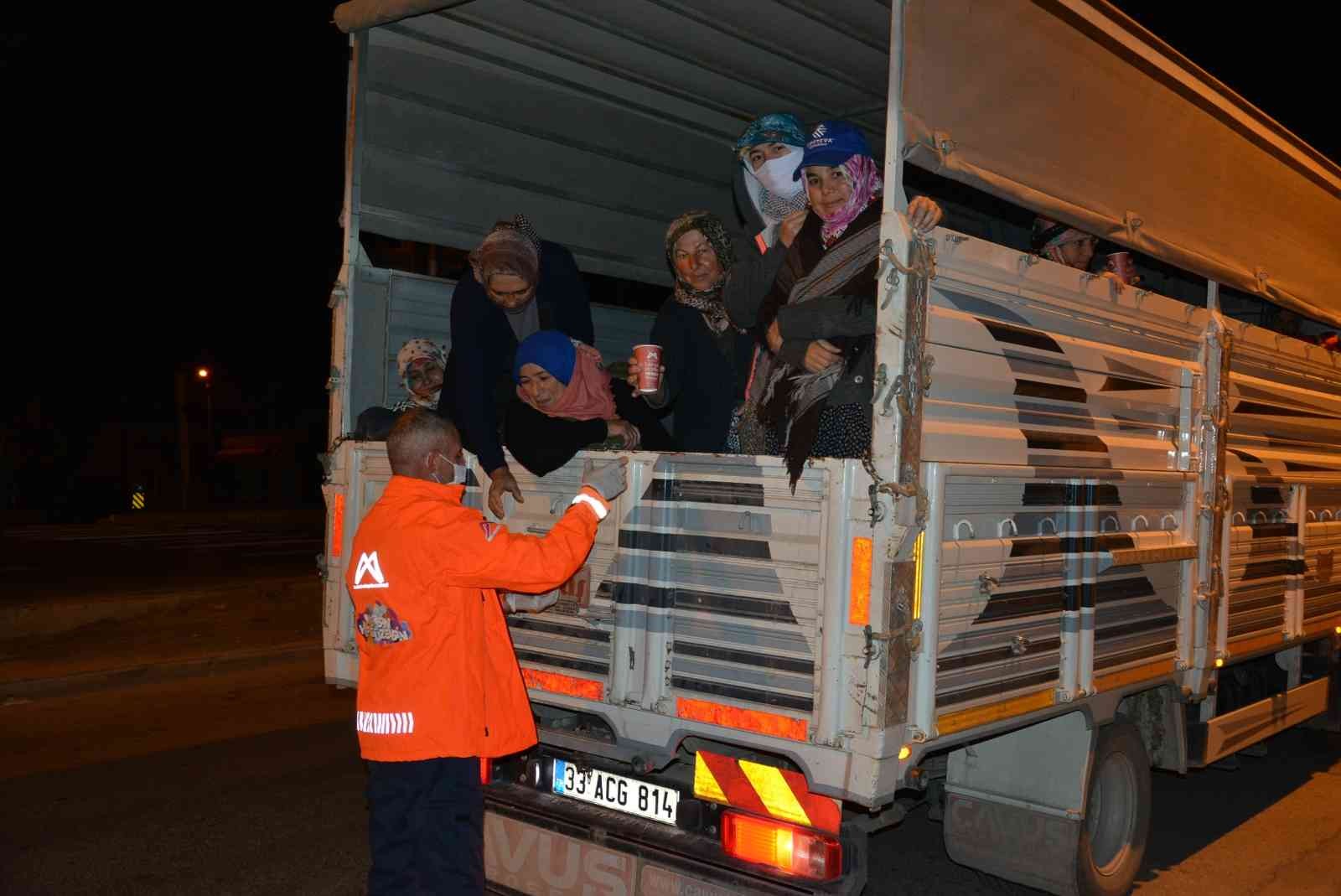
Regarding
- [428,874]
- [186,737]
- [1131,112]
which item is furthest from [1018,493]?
[186,737]

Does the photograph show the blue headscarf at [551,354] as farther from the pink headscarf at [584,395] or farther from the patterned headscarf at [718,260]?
the patterned headscarf at [718,260]

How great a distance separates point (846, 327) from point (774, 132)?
136 cm

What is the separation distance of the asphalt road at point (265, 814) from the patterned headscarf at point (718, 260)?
2.51 metres

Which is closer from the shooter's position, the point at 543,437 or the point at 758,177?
the point at 543,437

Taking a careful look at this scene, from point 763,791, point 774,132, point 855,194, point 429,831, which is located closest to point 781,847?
point 763,791

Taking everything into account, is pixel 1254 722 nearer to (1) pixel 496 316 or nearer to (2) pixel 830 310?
(2) pixel 830 310

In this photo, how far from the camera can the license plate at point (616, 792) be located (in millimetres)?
3449

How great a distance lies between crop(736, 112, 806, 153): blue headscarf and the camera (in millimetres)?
4375

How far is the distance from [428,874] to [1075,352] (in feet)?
8.66

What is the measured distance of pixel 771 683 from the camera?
3131 millimetres

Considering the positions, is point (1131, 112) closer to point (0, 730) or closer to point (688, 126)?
point (688, 126)

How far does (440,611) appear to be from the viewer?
3377mm

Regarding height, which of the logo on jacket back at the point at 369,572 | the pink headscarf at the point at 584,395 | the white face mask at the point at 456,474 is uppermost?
the pink headscarf at the point at 584,395

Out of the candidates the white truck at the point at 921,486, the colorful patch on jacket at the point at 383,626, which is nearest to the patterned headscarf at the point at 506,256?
the white truck at the point at 921,486
